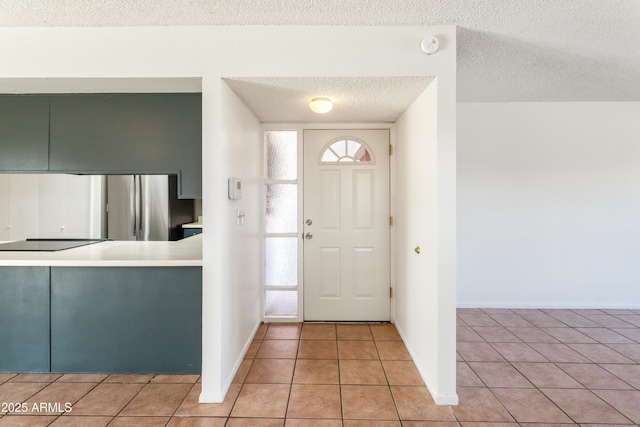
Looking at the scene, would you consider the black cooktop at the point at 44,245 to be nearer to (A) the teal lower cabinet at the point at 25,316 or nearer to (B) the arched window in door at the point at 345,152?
(A) the teal lower cabinet at the point at 25,316

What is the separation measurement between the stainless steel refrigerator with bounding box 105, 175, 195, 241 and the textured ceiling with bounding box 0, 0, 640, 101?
155 centimetres

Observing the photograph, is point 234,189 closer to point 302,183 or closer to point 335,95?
point 335,95

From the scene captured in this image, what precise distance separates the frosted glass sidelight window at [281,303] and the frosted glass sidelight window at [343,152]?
145 cm

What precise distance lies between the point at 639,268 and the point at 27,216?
6.57 metres

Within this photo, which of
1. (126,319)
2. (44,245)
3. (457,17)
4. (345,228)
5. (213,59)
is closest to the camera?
(457,17)

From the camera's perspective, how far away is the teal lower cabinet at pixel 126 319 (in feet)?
7.66

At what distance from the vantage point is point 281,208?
3.50 m

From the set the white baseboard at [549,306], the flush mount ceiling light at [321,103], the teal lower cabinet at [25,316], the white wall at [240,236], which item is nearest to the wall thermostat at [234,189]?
the white wall at [240,236]

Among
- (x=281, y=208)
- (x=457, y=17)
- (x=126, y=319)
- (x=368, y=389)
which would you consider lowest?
(x=368, y=389)

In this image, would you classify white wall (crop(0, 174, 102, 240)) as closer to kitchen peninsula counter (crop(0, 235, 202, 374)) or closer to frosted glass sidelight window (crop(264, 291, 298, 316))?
kitchen peninsula counter (crop(0, 235, 202, 374))

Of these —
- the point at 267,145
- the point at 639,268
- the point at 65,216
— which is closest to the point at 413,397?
the point at 267,145

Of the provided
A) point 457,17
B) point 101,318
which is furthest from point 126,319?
point 457,17

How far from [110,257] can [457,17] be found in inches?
110

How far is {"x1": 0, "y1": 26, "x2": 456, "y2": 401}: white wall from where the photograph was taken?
207 cm
